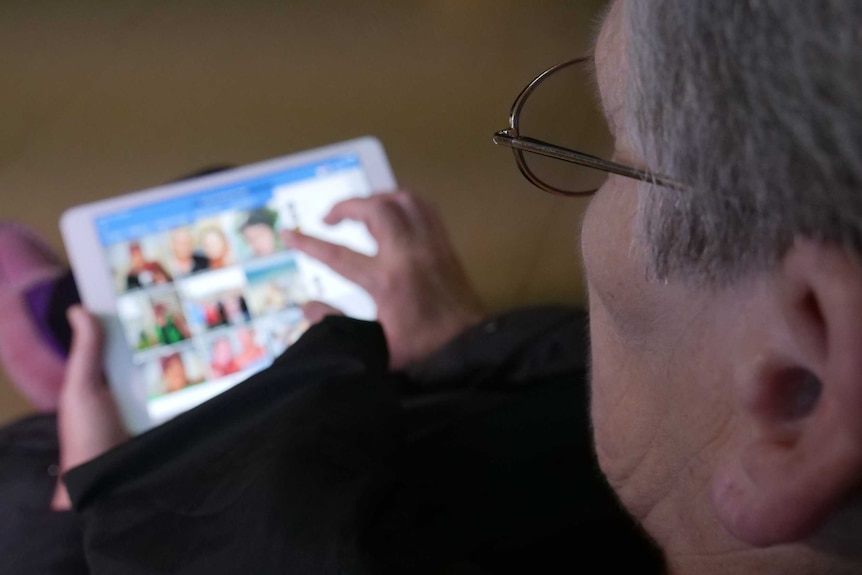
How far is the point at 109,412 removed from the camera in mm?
699

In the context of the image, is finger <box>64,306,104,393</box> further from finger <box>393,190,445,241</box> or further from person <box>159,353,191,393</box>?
finger <box>393,190,445,241</box>

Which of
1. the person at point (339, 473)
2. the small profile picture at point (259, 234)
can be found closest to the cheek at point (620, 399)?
the person at point (339, 473)

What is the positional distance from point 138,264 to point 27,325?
11.0 inches

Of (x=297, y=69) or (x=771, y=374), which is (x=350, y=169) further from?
(x=771, y=374)

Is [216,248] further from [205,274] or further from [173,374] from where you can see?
[173,374]

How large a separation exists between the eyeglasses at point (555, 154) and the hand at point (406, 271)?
0.31 m

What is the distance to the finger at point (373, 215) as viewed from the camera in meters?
0.76

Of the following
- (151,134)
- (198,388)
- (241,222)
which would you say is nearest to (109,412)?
(198,388)

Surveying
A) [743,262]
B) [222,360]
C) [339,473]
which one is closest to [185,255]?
[222,360]

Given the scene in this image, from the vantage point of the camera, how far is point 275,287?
0.74 m

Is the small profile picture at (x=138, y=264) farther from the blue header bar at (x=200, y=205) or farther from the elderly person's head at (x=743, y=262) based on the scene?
the elderly person's head at (x=743, y=262)

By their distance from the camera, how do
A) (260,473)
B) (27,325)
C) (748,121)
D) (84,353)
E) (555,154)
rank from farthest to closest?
(27,325)
(84,353)
(260,473)
(555,154)
(748,121)

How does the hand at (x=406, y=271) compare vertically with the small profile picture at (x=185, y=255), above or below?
below

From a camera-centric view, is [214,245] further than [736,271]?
Yes
